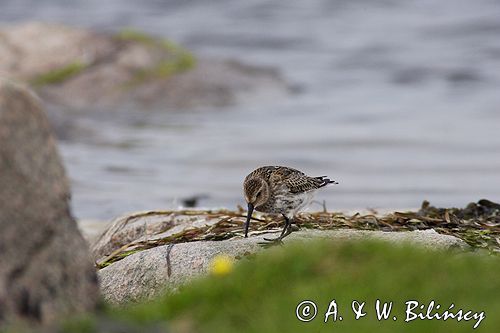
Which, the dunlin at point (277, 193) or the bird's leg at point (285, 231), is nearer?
the bird's leg at point (285, 231)

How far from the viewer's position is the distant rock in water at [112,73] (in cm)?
2388

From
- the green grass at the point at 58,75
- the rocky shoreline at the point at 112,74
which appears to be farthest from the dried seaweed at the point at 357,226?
the green grass at the point at 58,75

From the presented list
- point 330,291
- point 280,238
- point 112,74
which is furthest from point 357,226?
point 112,74

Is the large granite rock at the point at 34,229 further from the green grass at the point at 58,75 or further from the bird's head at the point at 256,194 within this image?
the green grass at the point at 58,75

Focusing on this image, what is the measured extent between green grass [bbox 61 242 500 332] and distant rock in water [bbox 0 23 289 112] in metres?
17.7

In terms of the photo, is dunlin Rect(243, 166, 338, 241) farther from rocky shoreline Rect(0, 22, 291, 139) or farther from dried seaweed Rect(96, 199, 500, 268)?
rocky shoreline Rect(0, 22, 291, 139)

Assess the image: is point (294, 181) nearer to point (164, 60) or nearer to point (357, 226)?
point (357, 226)

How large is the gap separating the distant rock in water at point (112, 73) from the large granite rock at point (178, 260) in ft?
50.5

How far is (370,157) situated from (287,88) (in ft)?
22.8

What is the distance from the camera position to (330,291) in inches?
228

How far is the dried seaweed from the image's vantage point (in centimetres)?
912

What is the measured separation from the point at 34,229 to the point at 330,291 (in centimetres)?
164

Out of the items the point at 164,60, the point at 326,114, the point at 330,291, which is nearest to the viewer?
the point at 330,291

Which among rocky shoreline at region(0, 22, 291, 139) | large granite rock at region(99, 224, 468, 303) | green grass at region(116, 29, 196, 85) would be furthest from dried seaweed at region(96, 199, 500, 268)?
green grass at region(116, 29, 196, 85)
